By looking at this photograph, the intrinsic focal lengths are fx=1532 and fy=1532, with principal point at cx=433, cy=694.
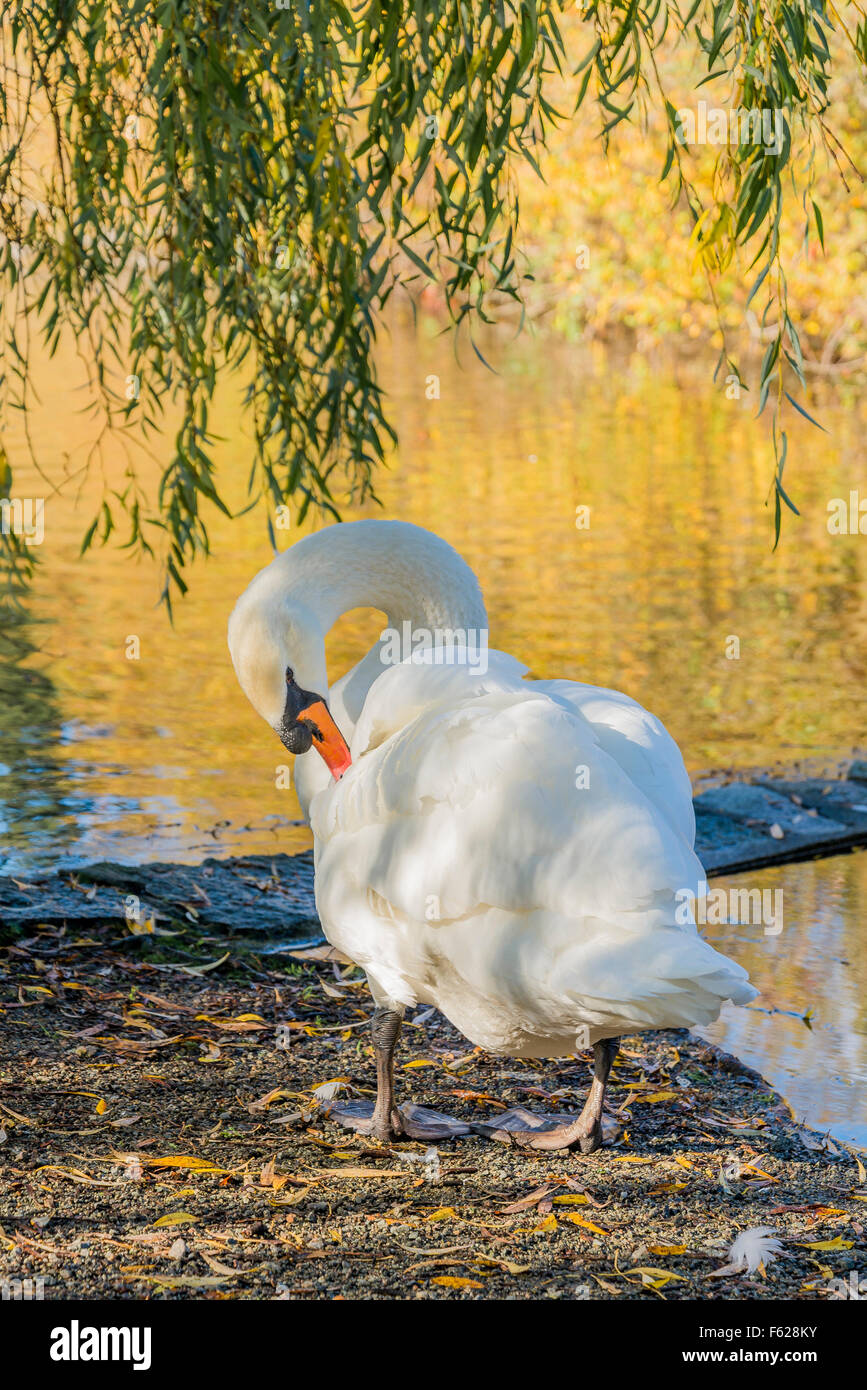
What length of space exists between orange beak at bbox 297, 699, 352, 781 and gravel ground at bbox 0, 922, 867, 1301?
2.85ft

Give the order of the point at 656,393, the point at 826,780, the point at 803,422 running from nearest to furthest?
the point at 826,780 < the point at 803,422 < the point at 656,393

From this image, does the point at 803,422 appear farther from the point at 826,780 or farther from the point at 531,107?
the point at 531,107

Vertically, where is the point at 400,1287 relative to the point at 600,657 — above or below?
below

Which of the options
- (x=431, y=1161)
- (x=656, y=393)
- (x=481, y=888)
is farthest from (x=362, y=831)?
(x=656, y=393)

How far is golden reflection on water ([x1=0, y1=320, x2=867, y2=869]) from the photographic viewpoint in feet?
22.1

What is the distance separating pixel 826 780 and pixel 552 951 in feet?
13.1

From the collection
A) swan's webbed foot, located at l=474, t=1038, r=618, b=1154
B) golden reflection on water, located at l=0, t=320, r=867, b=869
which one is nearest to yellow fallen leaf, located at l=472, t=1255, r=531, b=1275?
swan's webbed foot, located at l=474, t=1038, r=618, b=1154

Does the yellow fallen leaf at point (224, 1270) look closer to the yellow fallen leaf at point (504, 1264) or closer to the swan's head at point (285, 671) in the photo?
the yellow fallen leaf at point (504, 1264)

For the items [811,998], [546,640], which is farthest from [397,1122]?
[546,640]

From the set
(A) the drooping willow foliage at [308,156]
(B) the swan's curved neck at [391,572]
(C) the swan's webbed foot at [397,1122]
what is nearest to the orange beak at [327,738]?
(B) the swan's curved neck at [391,572]

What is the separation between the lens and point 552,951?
3.03 meters

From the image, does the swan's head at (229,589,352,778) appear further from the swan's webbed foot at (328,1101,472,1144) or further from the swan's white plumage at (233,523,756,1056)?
the swan's webbed foot at (328,1101,472,1144)

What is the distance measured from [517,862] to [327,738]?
91cm

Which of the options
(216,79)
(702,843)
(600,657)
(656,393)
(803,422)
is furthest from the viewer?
(656,393)
